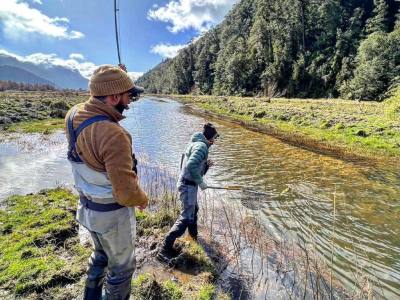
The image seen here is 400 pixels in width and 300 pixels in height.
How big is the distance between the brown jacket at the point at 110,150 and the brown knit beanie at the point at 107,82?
0.39 ft

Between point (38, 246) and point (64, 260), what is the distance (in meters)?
0.84

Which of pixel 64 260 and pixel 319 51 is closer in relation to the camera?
pixel 64 260

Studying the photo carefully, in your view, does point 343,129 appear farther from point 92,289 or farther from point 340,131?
point 92,289

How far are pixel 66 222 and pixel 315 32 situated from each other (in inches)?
3227

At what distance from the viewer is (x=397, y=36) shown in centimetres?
4978

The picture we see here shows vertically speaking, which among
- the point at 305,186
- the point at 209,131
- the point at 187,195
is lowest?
the point at 305,186

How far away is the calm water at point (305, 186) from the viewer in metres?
7.12

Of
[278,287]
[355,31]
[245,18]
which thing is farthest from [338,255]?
[245,18]

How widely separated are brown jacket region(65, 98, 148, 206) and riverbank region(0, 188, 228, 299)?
2.42 m

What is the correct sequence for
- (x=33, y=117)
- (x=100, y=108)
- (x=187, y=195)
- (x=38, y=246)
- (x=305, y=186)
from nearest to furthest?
(x=100, y=108)
(x=187, y=195)
(x=38, y=246)
(x=305, y=186)
(x=33, y=117)

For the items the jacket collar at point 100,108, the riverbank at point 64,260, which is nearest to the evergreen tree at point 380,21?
the riverbank at point 64,260

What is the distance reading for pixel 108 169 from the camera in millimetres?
3188

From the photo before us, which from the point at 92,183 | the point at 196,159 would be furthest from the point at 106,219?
the point at 196,159

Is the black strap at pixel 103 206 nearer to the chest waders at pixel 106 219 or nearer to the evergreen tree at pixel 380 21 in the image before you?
the chest waders at pixel 106 219
